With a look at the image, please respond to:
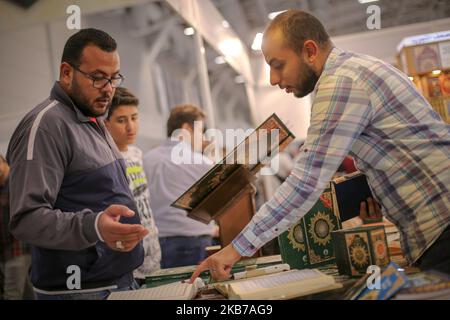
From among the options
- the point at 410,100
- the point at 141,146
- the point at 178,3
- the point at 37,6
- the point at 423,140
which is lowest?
the point at 423,140

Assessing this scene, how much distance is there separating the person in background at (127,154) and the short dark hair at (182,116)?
43 cm

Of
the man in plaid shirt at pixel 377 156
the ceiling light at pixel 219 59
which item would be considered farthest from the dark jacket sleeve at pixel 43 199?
the ceiling light at pixel 219 59

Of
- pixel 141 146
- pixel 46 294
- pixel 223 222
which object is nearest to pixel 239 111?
pixel 141 146

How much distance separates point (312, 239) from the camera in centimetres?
161

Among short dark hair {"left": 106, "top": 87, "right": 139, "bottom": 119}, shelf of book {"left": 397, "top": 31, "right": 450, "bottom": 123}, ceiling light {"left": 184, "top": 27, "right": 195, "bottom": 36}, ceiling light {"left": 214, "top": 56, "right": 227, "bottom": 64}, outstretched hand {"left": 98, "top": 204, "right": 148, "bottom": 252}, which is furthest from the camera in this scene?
ceiling light {"left": 214, "top": 56, "right": 227, "bottom": 64}

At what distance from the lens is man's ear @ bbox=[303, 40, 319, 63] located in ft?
4.66

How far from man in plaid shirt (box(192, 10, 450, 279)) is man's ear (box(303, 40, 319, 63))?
60 mm

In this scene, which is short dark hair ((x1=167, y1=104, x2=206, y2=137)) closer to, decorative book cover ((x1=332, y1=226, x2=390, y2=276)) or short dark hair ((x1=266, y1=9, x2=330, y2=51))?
short dark hair ((x1=266, y1=9, x2=330, y2=51))

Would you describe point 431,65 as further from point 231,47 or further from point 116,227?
point 231,47

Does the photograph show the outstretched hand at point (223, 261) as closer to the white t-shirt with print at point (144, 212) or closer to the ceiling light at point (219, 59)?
the white t-shirt with print at point (144, 212)

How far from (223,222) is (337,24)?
36.4 inches

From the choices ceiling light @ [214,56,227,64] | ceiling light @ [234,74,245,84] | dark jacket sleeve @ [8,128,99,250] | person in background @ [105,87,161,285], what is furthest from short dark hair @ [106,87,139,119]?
ceiling light @ [234,74,245,84]

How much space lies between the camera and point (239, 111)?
183 inches

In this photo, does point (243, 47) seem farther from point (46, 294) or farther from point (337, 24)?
point (46, 294)
